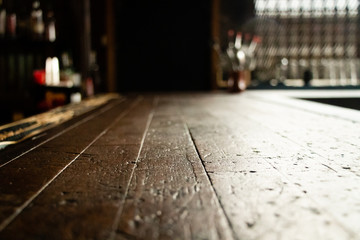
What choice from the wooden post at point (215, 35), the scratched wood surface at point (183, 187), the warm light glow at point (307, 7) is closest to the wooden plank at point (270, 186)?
the scratched wood surface at point (183, 187)

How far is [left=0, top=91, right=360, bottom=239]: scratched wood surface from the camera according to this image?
0.59m

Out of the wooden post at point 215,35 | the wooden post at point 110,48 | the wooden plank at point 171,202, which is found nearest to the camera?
the wooden plank at point 171,202

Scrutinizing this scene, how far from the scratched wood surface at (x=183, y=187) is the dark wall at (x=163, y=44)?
17.2 ft

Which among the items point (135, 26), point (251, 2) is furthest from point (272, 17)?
point (135, 26)

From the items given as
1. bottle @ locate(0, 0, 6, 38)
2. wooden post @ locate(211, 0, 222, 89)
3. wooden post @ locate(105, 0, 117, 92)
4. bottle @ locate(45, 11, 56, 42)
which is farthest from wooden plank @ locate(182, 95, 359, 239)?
wooden post @ locate(105, 0, 117, 92)

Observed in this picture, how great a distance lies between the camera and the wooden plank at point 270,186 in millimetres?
583

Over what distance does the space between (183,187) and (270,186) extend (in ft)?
0.64

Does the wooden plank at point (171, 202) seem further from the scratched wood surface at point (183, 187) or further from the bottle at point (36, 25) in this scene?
the bottle at point (36, 25)

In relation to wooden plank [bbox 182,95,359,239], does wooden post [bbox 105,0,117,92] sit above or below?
above

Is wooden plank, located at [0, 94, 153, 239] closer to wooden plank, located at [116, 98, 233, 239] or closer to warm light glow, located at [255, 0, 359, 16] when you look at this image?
wooden plank, located at [116, 98, 233, 239]

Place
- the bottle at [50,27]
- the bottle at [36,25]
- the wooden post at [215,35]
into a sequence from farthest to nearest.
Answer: the wooden post at [215,35] → the bottle at [50,27] → the bottle at [36,25]

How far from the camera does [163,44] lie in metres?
6.71

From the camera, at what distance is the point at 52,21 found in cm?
409

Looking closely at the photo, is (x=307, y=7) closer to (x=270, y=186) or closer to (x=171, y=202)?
(x=270, y=186)
